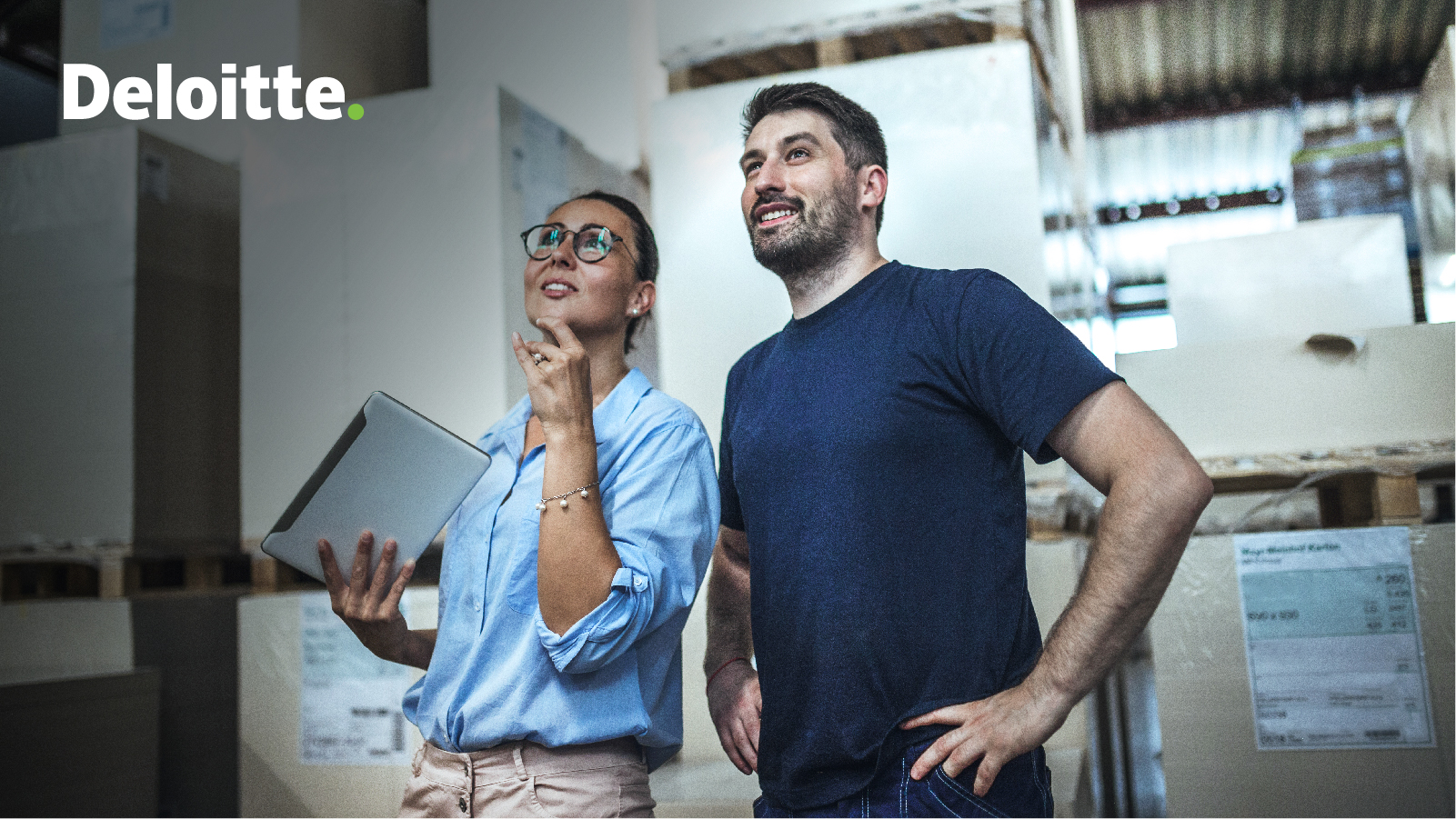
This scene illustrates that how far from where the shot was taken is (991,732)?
119 cm

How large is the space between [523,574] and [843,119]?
2.59 ft

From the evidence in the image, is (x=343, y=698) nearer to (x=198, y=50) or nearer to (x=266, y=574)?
(x=266, y=574)

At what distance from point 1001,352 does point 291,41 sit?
1992 mm

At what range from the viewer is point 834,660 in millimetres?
1281

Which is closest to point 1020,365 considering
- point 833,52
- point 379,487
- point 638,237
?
point 638,237

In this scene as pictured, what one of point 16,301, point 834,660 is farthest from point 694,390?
point 16,301

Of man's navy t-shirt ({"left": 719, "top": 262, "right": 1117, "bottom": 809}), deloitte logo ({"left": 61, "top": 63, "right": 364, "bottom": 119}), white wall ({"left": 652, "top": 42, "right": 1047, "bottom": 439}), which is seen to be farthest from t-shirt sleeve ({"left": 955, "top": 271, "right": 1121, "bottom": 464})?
deloitte logo ({"left": 61, "top": 63, "right": 364, "bottom": 119})

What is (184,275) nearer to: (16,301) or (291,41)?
(16,301)

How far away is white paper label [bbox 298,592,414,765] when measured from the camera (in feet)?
6.85

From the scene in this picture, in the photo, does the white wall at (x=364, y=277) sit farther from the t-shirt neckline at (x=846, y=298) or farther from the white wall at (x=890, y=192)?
the t-shirt neckline at (x=846, y=298)

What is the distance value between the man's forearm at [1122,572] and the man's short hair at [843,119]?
0.57 metres

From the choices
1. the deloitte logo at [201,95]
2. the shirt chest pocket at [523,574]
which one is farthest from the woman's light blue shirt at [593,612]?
the deloitte logo at [201,95]

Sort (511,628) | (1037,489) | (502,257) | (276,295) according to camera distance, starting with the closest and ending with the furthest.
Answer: (511,628), (1037,489), (502,257), (276,295)

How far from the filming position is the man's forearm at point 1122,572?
1.13m
